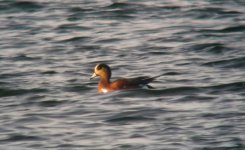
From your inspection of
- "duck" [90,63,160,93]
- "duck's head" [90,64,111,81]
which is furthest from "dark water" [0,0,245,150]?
"duck's head" [90,64,111,81]

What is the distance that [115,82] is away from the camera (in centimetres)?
2052

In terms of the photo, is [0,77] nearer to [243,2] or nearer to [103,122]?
[103,122]

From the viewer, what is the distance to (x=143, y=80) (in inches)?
799

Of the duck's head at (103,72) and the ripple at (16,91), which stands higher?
the duck's head at (103,72)

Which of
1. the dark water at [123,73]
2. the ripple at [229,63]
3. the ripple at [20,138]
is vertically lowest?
the ripple at [229,63]

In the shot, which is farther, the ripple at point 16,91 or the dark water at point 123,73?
the ripple at point 16,91

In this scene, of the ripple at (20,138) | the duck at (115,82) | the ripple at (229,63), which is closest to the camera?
the ripple at (20,138)

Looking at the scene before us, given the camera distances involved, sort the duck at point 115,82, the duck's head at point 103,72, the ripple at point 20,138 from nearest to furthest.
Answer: the ripple at point 20,138 < the duck at point 115,82 < the duck's head at point 103,72

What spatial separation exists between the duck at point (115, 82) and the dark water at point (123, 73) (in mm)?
167

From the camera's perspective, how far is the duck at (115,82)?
20281 millimetres

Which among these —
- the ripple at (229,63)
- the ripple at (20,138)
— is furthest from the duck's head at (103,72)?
the ripple at (20,138)

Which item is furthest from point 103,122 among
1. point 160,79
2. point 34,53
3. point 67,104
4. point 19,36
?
point 19,36

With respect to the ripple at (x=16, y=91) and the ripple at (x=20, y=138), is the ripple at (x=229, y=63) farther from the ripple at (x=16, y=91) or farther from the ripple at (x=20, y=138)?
the ripple at (x=20, y=138)

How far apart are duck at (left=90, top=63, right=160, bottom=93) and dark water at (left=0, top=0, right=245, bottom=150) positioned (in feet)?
0.55
